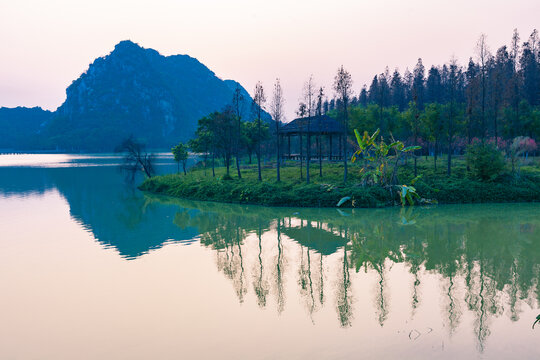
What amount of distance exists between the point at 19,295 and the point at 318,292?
1126cm

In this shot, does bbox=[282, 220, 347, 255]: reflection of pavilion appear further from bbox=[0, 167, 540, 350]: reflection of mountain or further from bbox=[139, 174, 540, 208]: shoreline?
bbox=[139, 174, 540, 208]: shoreline

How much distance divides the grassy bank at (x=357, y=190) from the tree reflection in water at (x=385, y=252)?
7.46ft

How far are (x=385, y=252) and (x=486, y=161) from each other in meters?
23.5

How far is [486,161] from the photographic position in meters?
35.2

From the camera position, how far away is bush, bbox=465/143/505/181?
115 feet

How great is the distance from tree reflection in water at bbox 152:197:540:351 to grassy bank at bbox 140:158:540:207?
7.46ft

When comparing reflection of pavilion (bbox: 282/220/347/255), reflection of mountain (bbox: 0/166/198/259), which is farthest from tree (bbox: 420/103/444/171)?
reflection of mountain (bbox: 0/166/198/259)

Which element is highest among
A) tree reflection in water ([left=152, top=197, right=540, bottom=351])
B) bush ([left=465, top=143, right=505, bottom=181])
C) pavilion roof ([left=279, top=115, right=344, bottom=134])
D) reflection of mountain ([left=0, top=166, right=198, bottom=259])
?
pavilion roof ([left=279, top=115, right=344, bottom=134])

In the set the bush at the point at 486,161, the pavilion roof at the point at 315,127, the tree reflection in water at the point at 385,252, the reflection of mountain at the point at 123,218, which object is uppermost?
the pavilion roof at the point at 315,127

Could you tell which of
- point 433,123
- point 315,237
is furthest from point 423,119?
point 315,237

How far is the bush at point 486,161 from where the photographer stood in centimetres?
3516

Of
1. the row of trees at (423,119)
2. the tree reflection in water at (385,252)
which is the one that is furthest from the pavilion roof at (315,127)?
the tree reflection in water at (385,252)

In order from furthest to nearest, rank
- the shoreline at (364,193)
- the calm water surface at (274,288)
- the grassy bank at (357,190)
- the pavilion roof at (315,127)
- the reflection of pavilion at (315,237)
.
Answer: the pavilion roof at (315,127)
the grassy bank at (357,190)
the shoreline at (364,193)
the reflection of pavilion at (315,237)
the calm water surface at (274,288)

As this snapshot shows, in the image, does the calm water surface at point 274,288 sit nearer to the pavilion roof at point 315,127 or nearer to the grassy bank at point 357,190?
the grassy bank at point 357,190
